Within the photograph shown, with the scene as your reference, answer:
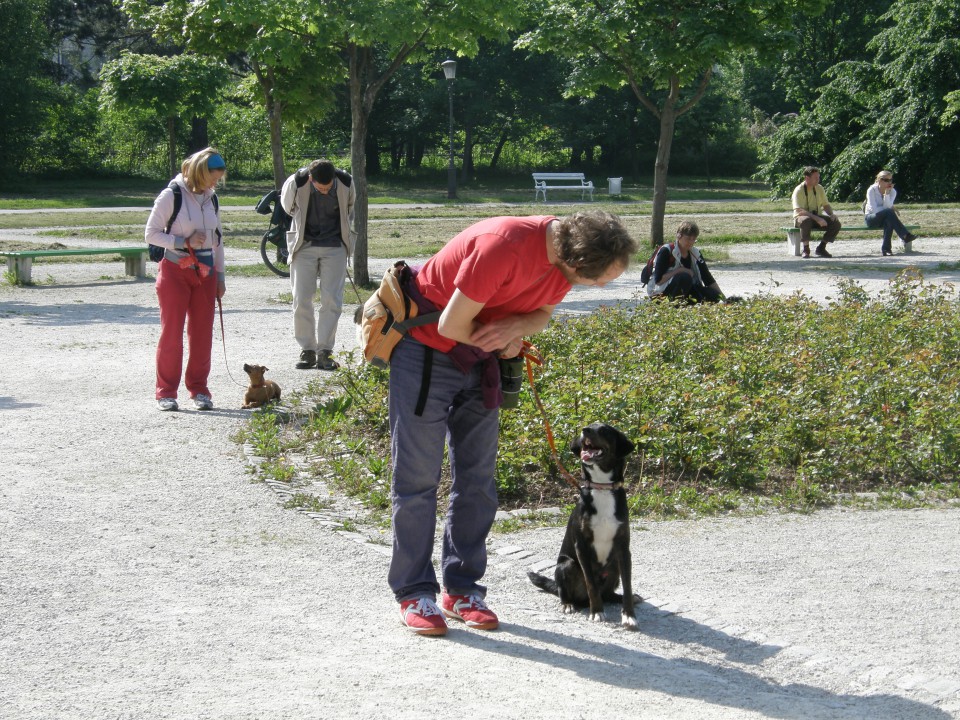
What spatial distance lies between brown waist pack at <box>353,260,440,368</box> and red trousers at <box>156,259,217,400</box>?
427 centimetres

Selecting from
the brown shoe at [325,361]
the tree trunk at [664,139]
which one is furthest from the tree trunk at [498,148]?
the brown shoe at [325,361]

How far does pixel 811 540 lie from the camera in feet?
18.2

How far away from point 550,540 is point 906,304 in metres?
6.18

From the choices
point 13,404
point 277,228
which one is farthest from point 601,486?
point 277,228

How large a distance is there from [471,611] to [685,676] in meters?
0.85

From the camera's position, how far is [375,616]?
4.52 m

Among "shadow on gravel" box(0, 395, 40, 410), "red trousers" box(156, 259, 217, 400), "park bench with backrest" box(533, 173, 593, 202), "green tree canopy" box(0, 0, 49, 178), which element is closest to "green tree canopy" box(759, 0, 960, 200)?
"park bench with backrest" box(533, 173, 593, 202)

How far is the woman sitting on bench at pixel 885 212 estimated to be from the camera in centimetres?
2000

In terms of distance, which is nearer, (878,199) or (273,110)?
(273,110)

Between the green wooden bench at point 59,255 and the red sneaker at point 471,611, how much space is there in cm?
1310

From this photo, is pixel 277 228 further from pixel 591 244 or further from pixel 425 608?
A: pixel 591 244

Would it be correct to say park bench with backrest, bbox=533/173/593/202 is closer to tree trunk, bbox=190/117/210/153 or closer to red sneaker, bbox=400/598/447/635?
tree trunk, bbox=190/117/210/153

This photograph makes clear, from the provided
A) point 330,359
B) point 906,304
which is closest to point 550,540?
point 330,359

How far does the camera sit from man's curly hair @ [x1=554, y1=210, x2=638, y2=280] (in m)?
3.85
